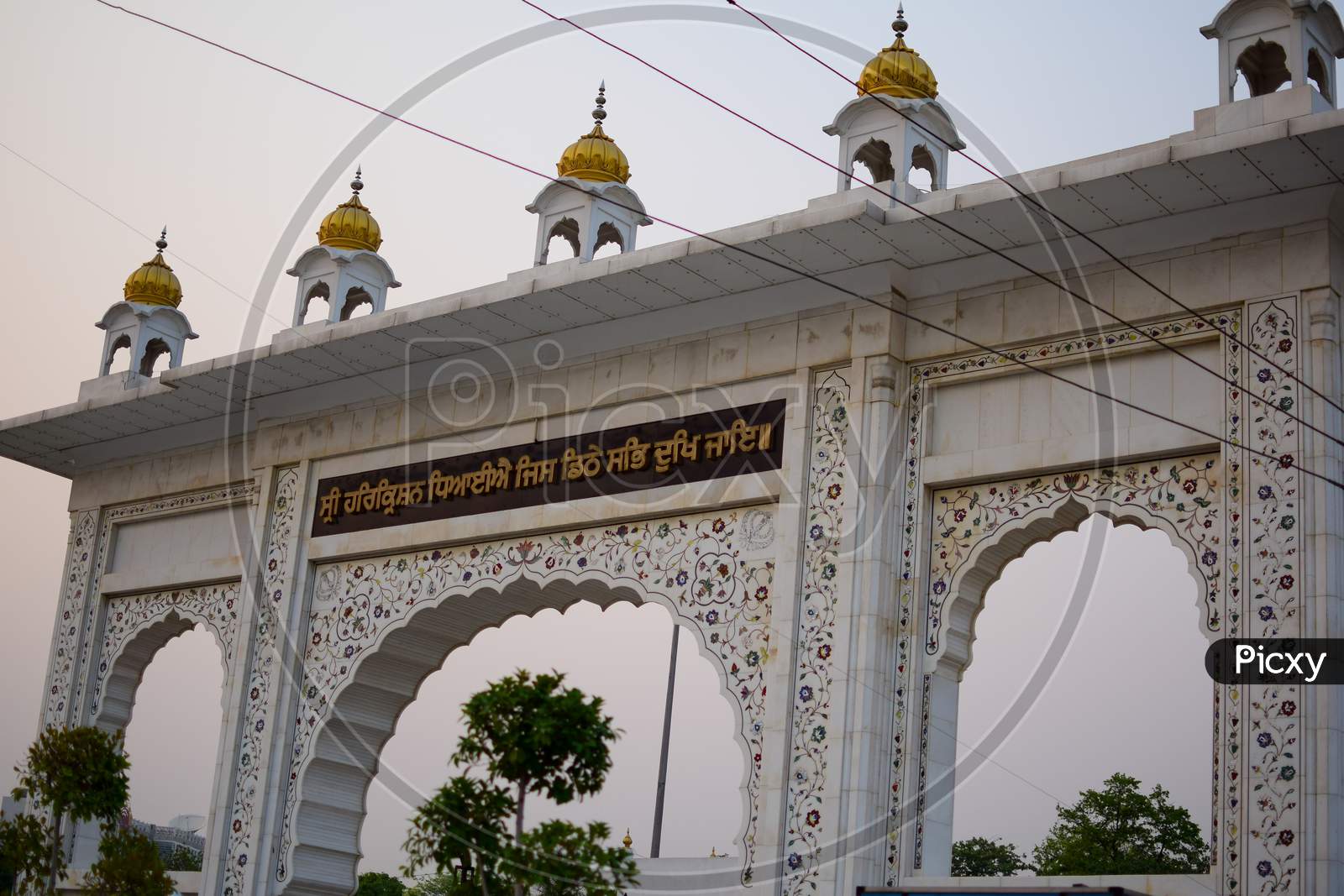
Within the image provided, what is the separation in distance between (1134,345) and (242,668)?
5903mm

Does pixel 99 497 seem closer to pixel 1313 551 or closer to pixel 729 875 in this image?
pixel 729 875

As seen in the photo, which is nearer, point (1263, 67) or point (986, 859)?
point (1263, 67)

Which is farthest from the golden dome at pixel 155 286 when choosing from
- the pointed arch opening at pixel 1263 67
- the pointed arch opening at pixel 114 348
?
the pointed arch opening at pixel 1263 67

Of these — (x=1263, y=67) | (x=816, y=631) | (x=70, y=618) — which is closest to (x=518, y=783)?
Answer: (x=816, y=631)

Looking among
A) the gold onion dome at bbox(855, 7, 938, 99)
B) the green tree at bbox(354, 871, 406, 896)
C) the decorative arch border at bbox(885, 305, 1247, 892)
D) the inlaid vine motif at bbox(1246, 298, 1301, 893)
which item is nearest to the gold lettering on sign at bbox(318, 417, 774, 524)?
the decorative arch border at bbox(885, 305, 1247, 892)

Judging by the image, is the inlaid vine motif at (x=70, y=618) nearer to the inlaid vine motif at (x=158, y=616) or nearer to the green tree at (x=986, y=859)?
the inlaid vine motif at (x=158, y=616)

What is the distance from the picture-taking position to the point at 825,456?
833 centimetres

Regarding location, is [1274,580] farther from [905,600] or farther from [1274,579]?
[905,600]

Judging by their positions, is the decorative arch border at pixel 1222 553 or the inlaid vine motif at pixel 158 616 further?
the inlaid vine motif at pixel 158 616

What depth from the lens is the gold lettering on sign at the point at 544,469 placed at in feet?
28.6

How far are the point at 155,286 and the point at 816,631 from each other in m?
6.41

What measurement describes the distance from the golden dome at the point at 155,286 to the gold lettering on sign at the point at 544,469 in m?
2.63

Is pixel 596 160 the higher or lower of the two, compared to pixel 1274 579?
higher

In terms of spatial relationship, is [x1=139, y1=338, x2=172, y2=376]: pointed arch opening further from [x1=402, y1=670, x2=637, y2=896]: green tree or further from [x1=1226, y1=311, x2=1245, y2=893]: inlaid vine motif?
[x1=1226, y1=311, x2=1245, y2=893]: inlaid vine motif
